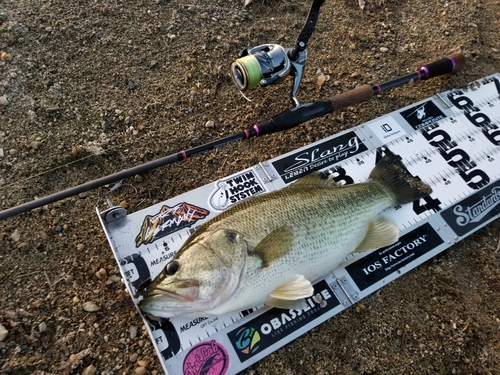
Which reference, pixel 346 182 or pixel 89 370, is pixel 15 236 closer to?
pixel 89 370

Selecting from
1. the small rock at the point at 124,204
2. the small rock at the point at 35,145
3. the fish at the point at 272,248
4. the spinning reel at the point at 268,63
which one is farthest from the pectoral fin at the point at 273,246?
the small rock at the point at 35,145

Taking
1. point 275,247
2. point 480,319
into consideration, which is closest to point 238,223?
point 275,247

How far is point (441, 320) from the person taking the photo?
2848 millimetres

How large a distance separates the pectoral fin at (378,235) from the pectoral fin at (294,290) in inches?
23.0

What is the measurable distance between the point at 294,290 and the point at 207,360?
695 mm

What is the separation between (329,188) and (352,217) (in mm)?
261

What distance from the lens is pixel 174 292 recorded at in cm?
228

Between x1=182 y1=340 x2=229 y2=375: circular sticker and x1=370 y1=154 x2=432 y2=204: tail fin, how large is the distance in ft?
5.64

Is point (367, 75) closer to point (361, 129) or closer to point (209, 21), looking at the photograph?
point (361, 129)

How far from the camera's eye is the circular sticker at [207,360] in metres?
2.42

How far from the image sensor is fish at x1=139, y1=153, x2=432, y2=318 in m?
2.32

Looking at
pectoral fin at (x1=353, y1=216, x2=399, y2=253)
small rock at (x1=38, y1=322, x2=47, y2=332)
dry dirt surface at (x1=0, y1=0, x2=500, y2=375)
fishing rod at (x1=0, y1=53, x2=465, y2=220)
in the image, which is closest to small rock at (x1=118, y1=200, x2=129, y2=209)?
dry dirt surface at (x1=0, y1=0, x2=500, y2=375)

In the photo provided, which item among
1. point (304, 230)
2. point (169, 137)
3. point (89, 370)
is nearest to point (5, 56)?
point (169, 137)

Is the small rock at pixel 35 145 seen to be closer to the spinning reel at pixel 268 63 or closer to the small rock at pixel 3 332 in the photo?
the small rock at pixel 3 332
